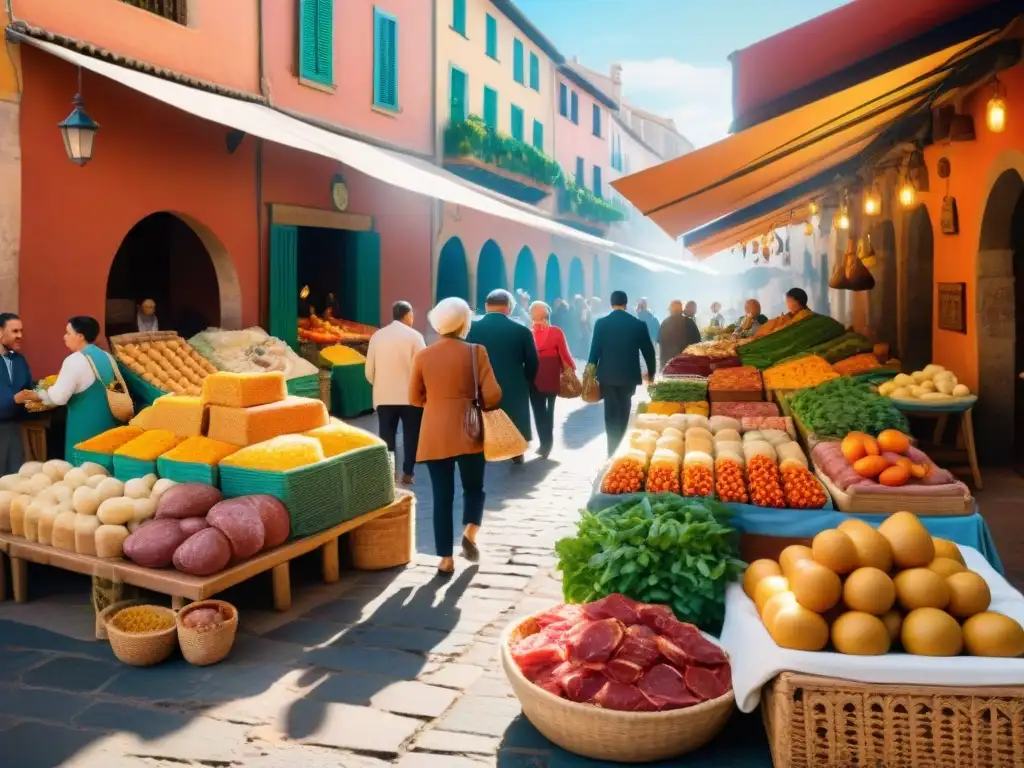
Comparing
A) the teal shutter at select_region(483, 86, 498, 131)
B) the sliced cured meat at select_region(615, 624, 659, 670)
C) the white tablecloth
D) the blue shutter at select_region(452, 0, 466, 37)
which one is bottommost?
the sliced cured meat at select_region(615, 624, 659, 670)

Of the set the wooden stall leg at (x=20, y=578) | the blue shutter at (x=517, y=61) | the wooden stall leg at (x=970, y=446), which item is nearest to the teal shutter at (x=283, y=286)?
the wooden stall leg at (x=20, y=578)

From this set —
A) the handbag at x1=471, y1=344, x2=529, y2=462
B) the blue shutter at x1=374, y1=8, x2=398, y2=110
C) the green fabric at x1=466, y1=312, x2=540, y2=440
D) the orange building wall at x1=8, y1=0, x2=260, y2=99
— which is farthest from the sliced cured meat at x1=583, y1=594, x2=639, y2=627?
the blue shutter at x1=374, y1=8, x2=398, y2=110

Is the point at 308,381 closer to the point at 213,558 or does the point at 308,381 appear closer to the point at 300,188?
the point at 300,188

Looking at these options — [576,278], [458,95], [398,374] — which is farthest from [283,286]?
[576,278]

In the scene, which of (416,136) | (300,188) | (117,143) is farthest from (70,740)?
(416,136)

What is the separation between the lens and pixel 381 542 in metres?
5.89

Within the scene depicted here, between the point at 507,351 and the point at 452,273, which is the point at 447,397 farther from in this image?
the point at 452,273

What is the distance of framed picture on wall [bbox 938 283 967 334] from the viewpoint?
888cm

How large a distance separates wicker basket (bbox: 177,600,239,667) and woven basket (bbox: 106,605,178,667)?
7cm

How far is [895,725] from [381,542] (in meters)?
3.59

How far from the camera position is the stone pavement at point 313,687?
3461 mm

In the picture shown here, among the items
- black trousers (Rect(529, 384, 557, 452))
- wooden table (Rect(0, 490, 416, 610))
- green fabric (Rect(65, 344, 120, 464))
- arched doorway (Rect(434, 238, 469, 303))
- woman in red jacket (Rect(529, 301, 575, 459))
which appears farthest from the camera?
arched doorway (Rect(434, 238, 469, 303))

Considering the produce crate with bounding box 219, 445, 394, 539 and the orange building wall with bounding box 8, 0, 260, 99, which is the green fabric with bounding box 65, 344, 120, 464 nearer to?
the produce crate with bounding box 219, 445, 394, 539

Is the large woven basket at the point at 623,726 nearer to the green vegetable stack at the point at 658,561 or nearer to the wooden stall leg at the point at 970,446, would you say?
the green vegetable stack at the point at 658,561
